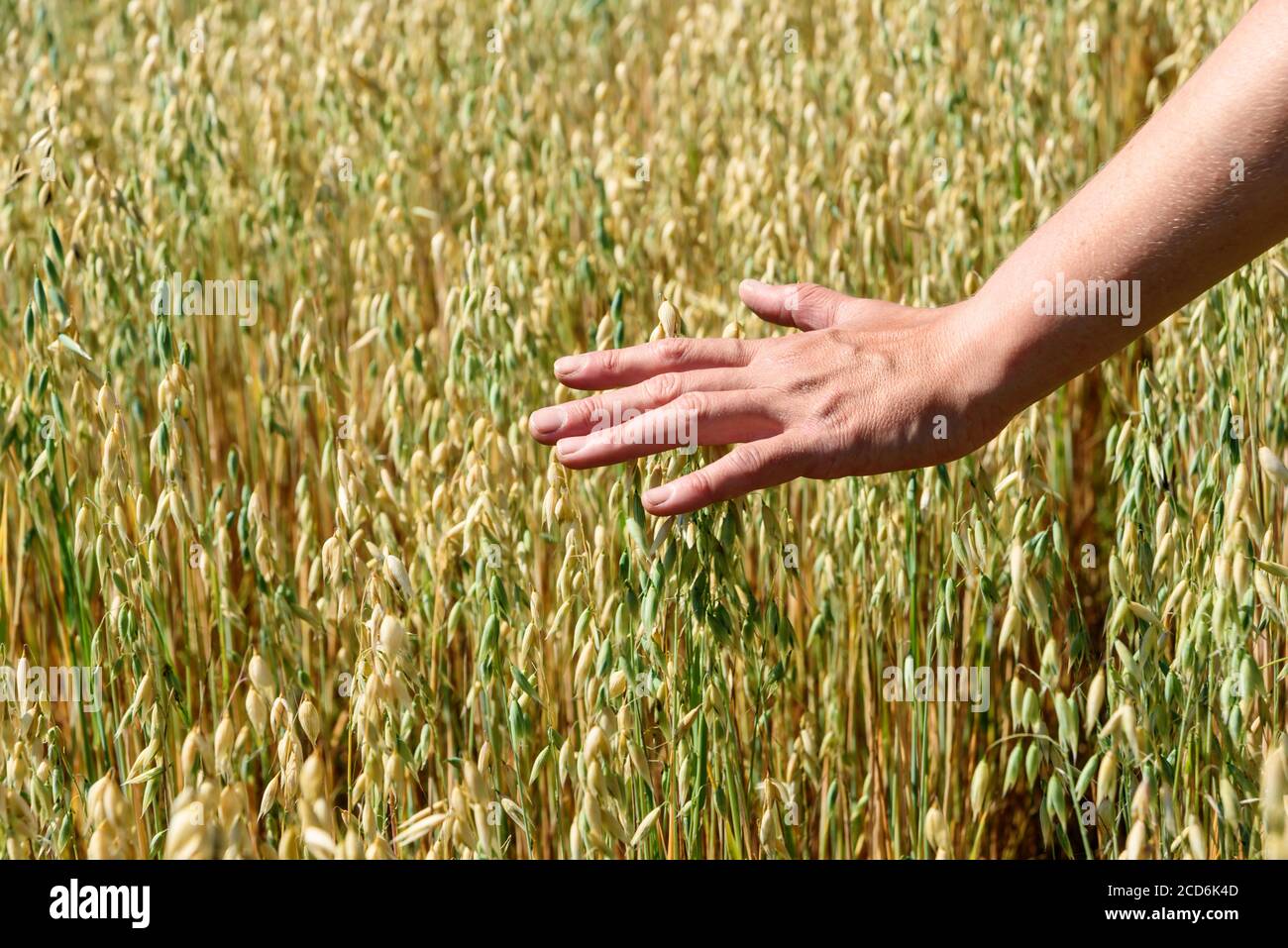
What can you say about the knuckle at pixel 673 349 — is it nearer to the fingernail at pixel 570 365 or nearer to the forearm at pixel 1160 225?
the fingernail at pixel 570 365

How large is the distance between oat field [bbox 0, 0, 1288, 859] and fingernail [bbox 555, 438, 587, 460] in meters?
0.05

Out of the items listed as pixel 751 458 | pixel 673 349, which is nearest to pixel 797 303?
pixel 673 349

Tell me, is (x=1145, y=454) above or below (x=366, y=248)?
below

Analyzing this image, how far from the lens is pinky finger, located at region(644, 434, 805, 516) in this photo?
837 millimetres

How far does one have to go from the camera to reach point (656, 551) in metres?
0.89

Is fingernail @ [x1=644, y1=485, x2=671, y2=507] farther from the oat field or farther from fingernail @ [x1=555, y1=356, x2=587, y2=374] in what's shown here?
fingernail @ [x1=555, y1=356, x2=587, y2=374]

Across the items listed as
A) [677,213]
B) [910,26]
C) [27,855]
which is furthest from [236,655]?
[910,26]

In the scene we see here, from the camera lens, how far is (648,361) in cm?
98

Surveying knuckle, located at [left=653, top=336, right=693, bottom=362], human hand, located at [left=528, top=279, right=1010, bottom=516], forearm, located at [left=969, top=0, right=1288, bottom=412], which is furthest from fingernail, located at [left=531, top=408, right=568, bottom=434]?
forearm, located at [left=969, top=0, right=1288, bottom=412]

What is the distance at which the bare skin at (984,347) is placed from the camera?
817 mm

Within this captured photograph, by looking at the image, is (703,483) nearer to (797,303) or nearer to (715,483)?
(715,483)
